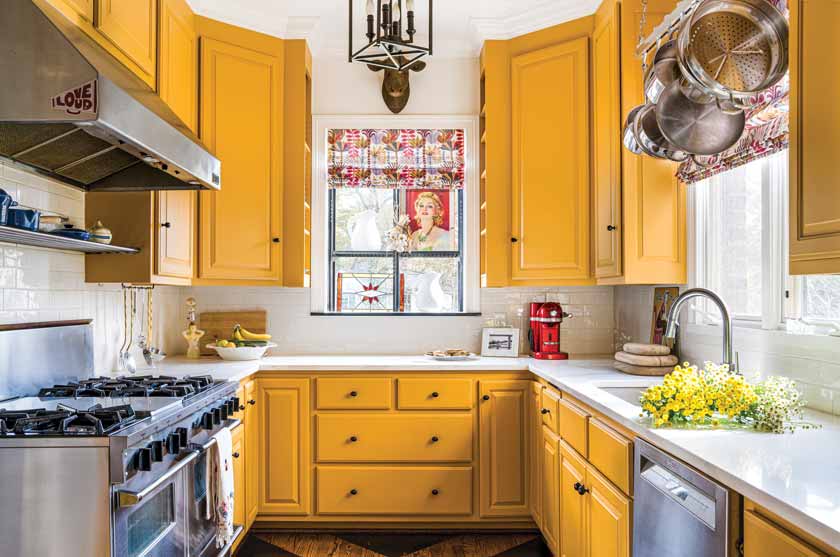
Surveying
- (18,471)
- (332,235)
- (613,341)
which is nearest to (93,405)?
(18,471)

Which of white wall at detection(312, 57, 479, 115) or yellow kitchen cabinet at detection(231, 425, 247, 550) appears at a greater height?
white wall at detection(312, 57, 479, 115)

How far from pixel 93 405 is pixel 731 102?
2.21 metres

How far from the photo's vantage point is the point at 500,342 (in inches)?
140

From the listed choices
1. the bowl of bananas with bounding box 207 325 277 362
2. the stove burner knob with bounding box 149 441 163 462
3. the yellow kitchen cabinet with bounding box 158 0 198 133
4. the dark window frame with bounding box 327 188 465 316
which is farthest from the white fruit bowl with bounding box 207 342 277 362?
the stove burner knob with bounding box 149 441 163 462

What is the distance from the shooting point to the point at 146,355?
2.97 metres

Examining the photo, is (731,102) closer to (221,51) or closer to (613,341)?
(613,341)

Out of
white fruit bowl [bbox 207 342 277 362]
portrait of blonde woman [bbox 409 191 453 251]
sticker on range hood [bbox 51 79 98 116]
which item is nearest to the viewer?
sticker on range hood [bbox 51 79 98 116]

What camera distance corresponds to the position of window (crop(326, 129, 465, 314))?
376 centimetres

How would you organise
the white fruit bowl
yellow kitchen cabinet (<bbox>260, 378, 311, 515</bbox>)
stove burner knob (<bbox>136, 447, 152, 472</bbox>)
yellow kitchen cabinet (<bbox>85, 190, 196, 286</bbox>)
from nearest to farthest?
stove burner knob (<bbox>136, 447, 152, 472</bbox>) < yellow kitchen cabinet (<bbox>85, 190, 196, 286</bbox>) < yellow kitchen cabinet (<bbox>260, 378, 311, 515</bbox>) < the white fruit bowl

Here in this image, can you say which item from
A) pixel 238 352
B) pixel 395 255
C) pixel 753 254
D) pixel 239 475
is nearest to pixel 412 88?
pixel 395 255

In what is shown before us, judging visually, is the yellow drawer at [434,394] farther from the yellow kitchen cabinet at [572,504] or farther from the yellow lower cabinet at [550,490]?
the yellow kitchen cabinet at [572,504]

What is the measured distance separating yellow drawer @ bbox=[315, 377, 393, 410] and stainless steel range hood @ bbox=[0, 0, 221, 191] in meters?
1.21

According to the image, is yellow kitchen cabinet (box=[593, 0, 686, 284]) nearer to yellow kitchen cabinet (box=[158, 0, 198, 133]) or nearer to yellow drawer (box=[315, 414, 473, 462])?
yellow drawer (box=[315, 414, 473, 462])

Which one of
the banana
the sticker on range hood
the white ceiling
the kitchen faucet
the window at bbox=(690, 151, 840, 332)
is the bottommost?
the banana
